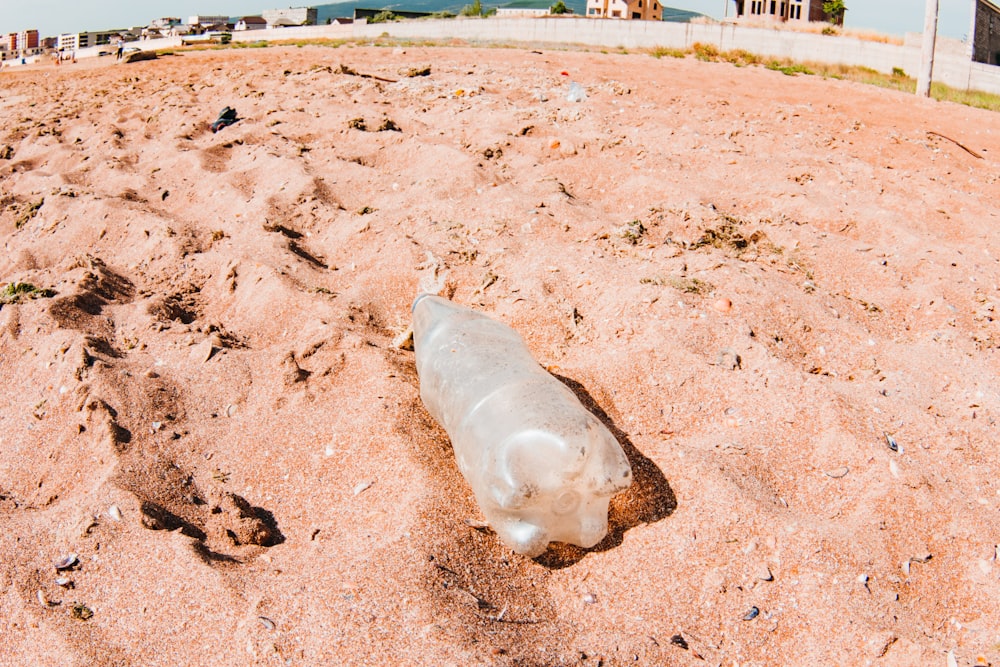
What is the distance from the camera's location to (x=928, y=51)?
10.1 metres

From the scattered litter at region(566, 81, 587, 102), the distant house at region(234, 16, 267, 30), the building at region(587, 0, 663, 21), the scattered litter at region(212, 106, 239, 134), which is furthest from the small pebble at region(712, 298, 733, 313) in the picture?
the building at region(587, 0, 663, 21)

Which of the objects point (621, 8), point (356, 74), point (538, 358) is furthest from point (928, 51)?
point (621, 8)

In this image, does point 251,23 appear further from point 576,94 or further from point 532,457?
point 532,457

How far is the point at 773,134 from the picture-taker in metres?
5.57

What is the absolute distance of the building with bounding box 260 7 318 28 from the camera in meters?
35.4

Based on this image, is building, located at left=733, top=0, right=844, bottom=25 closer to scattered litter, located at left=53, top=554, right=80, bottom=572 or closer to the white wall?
the white wall

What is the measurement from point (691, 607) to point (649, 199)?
273 centimetres

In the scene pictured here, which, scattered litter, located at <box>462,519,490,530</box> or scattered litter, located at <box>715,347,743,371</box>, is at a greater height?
scattered litter, located at <box>715,347,743,371</box>

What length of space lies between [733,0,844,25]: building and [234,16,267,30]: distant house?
21.8 m

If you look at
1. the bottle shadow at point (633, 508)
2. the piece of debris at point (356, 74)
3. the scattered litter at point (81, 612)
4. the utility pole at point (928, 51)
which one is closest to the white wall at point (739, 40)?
the utility pole at point (928, 51)

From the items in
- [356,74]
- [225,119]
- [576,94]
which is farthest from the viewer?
[356,74]

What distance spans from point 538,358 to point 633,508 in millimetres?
862

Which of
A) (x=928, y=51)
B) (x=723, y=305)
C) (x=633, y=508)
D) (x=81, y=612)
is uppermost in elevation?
(x=928, y=51)

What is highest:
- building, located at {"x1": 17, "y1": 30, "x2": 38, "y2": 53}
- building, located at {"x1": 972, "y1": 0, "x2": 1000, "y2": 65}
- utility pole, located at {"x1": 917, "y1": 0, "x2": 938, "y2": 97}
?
building, located at {"x1": 17, "y1": 30, "x2": 38, "y2": 53}
